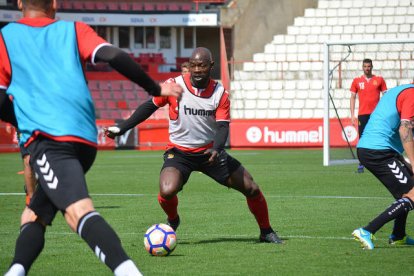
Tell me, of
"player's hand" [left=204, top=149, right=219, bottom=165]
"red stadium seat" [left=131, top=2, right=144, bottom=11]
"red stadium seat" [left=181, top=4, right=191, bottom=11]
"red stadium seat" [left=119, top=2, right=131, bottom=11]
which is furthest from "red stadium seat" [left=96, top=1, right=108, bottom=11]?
"player's hand" [left=204, top=149, right=219, bottom=165]

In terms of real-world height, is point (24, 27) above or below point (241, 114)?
above

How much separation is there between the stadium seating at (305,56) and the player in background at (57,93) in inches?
1029

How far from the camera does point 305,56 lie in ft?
112

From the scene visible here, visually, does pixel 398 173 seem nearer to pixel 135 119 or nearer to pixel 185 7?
pixel 135 119

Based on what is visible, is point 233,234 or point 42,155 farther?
point 233,234

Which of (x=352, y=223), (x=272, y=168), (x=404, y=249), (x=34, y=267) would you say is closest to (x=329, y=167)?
(x=272, y=168)

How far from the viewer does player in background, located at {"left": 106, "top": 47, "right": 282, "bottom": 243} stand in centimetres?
955

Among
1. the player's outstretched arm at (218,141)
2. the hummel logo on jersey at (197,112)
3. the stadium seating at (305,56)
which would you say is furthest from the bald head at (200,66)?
the stadium seating at (305,56)

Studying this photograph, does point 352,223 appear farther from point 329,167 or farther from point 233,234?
point 329,167

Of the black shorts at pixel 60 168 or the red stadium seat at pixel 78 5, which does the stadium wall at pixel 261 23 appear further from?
the black shorts at pixel 60 168

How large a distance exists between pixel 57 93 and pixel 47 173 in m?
0.51

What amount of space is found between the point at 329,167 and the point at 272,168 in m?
1.38

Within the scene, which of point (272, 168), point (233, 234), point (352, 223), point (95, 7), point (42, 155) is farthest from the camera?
point (95, 7)

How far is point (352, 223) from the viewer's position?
439 inches
